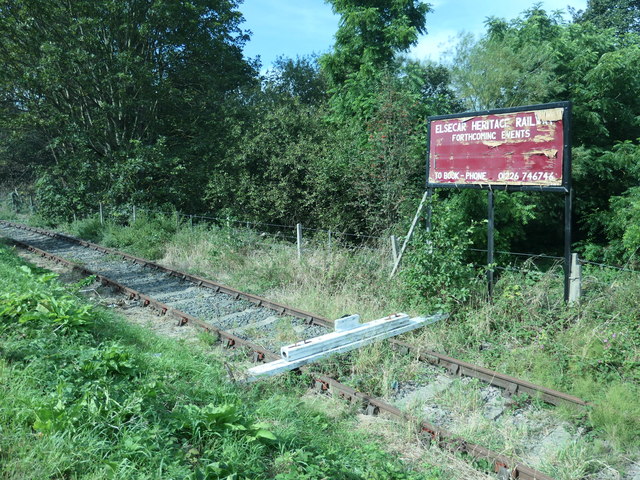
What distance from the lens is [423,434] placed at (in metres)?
4.90

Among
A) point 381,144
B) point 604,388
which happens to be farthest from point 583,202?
point 604,388

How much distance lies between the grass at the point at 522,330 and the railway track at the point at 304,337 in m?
0.30

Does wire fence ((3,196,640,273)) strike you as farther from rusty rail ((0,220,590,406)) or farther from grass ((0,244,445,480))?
grass ((0,244,445,480))

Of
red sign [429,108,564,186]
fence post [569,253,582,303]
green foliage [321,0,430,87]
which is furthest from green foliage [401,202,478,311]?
green foliage [321,0,430,87]

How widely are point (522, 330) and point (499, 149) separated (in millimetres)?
3091

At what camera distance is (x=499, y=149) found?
27.1 feet

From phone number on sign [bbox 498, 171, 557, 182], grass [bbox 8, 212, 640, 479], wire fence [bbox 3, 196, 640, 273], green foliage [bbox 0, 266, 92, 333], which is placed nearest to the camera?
grass [bbox 8, 212, 640, 479]

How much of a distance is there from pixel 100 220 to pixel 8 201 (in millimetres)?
16976

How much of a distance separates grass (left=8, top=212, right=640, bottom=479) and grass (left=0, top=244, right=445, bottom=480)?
4.31 feet

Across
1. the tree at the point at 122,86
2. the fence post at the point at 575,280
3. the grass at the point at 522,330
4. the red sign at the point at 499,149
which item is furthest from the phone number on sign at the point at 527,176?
the tree at the point at 122,86

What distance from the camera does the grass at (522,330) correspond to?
5.07m

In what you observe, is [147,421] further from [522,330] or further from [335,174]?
[335,174]

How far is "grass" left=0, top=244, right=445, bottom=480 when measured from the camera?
3330 millimetres

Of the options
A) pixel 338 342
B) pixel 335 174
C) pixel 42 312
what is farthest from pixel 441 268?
pixel 335 174
